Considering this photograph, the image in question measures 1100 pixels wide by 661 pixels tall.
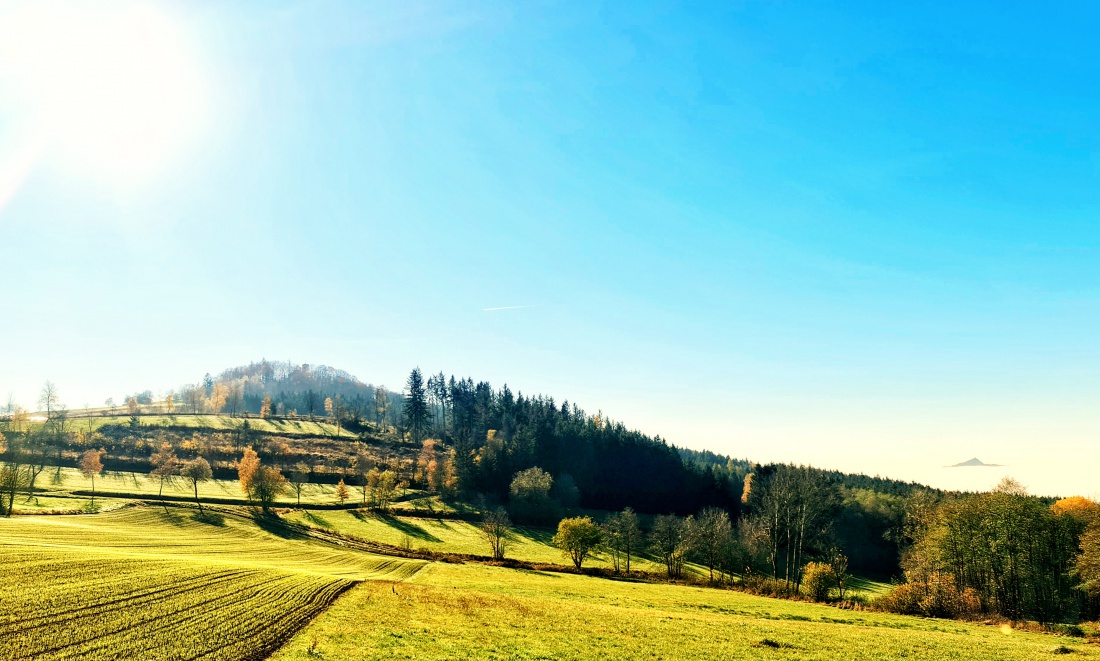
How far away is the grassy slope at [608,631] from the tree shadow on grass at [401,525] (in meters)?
55.8

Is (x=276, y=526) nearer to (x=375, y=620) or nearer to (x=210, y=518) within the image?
(x=210, y=518)

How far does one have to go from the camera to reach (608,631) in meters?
38.3

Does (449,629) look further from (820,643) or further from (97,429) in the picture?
(97,429)

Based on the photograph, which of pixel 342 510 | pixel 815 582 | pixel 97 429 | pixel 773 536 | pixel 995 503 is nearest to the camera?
pixel 815 582

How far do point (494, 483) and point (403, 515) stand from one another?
40600 millimetres

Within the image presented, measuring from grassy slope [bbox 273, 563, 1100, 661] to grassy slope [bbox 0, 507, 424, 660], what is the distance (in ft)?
11.6

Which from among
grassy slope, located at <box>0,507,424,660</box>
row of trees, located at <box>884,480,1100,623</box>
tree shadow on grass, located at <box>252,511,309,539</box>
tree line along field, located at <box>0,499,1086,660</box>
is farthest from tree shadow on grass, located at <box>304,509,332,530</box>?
row of trees, located at <box>884,480,1100,623</box>

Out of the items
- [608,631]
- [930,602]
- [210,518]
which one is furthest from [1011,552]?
[210,518]

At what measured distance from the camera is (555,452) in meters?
190

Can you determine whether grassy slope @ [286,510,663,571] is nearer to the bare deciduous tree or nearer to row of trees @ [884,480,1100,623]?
the bare deciduous tree

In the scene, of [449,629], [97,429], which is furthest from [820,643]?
[97,429]

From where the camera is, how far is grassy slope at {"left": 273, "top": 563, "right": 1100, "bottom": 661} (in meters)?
32.5

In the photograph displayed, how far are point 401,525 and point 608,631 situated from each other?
91520 mm

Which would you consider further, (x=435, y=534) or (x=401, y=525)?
(x=401, y=525)
